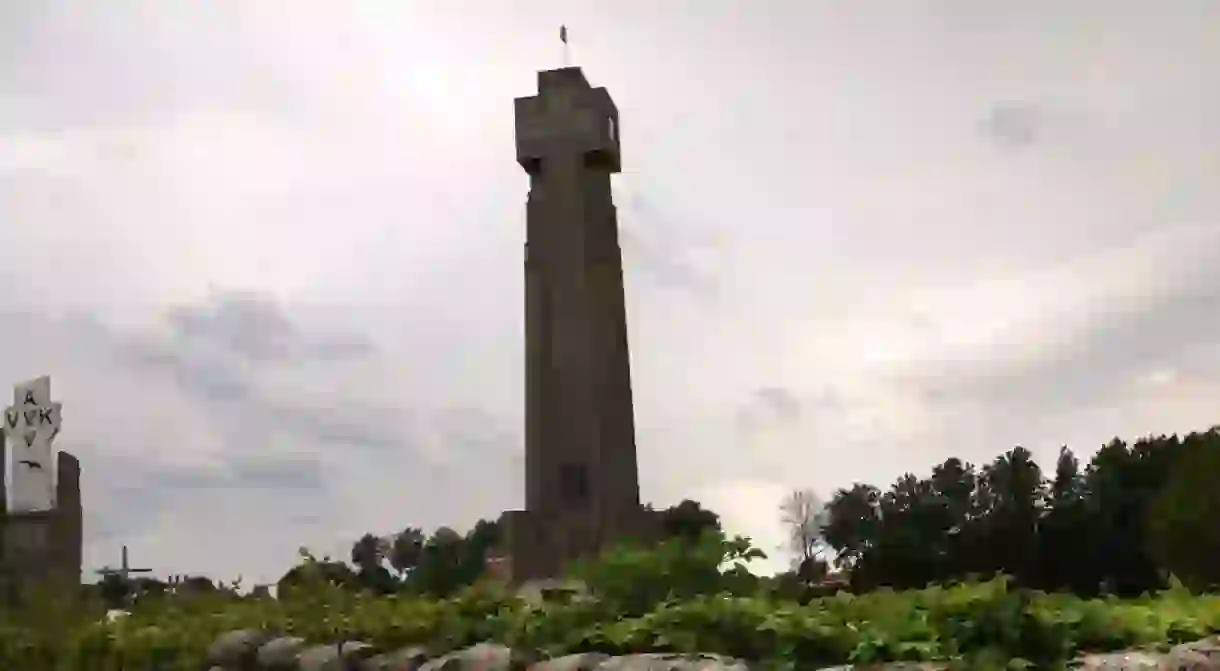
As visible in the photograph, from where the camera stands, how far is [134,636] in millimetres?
10055

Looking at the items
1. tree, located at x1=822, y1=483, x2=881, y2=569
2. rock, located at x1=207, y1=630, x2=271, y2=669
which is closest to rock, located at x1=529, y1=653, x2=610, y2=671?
rock, located at x1=207, y1=630, x2=271, y2=669

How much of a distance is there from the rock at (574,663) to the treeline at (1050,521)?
24.9 m

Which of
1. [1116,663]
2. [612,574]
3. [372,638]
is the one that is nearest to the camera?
[1116,663]

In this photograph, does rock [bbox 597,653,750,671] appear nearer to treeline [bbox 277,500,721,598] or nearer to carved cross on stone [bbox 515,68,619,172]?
treeline [bbox 277,500,721,598]

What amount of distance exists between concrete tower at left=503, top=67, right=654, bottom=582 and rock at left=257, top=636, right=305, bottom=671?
28.5 ft

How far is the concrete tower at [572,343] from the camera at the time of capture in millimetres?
17875

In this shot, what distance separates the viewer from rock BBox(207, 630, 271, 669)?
29.8 ft

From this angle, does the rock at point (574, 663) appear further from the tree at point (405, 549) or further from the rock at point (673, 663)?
the tree at point (405, 549)

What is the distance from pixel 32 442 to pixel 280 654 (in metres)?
12.1

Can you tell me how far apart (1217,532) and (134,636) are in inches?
1061

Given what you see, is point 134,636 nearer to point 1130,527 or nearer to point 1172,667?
point 1172,667

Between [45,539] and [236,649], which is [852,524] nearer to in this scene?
[45,539]

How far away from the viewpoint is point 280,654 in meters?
8.77

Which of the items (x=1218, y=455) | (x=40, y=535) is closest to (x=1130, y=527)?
(x=1218, y=455)
